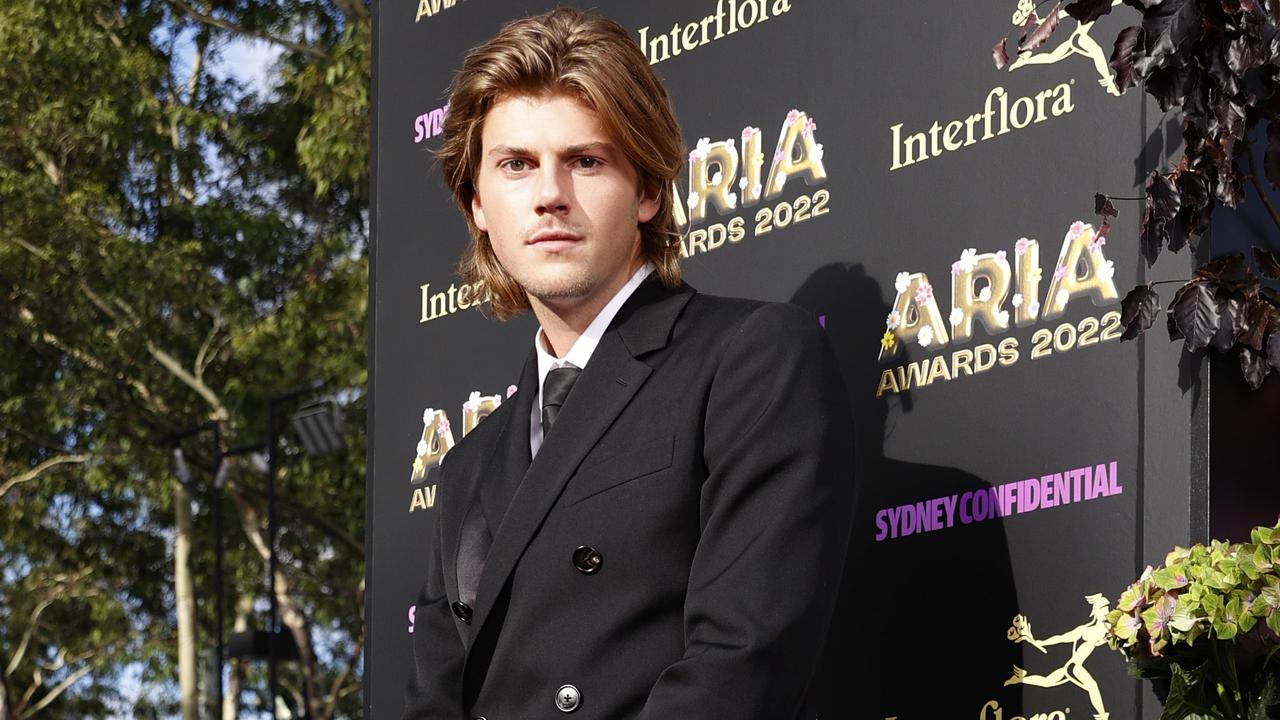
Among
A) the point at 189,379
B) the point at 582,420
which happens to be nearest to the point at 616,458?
the point at 582,420

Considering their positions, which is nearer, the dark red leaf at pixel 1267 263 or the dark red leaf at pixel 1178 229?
the dark red leaf at pixel 1178 229

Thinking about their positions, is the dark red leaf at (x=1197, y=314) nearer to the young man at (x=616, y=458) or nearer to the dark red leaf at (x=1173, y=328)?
the dark red leaf at (x=1173, y=328)

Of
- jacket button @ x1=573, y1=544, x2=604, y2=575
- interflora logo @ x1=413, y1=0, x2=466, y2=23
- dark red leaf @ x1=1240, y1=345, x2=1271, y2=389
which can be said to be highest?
interflora logo @ x1=413, y1=0, x2=466, y2=23

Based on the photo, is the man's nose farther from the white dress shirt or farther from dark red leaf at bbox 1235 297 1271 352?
dark red leaf at bbox 1235 297 1271 352

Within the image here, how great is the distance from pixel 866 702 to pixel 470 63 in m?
1.48

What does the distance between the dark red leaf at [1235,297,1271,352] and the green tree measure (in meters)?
14.6

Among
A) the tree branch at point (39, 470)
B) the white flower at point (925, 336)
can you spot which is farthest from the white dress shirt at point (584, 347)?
the tree branch at point (39, 470)

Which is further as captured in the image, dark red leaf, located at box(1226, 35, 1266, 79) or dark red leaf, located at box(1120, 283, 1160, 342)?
dark red leaf, located at box(1120, 283, 1160, 342)

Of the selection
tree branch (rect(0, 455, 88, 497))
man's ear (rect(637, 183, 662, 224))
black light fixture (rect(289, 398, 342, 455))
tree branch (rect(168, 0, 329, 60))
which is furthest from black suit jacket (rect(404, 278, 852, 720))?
tree branch (rect(0, 455, 88, 497))

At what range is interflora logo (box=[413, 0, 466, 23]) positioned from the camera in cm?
533

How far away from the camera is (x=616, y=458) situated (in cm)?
312

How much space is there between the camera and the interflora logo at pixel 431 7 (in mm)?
5328

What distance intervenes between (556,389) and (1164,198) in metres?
1.05

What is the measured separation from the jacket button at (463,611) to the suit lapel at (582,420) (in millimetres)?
70
